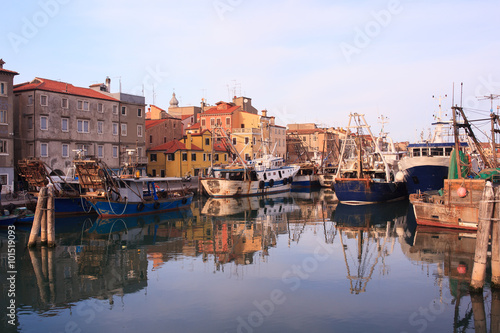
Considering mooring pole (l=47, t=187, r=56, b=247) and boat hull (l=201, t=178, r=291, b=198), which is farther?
boat hull (l=201, t=178, r=291, b=198)

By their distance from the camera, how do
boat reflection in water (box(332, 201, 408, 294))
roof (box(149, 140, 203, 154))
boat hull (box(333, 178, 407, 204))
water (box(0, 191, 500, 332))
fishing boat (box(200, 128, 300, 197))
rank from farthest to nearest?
1. roof (box(149, 140, 203, 154))
2. fishing boat (box(200, 128, 300, 197))
3. boat hull (box(333, 178, 407, 204))
4. boat reflection in water (box(332, 201, 408, 294))
5. water (box(0, 191, 500, 332))

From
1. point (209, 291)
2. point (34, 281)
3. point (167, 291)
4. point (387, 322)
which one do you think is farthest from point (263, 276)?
point (34, 281)

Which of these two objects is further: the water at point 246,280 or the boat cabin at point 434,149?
the boat cabin at point 434,149

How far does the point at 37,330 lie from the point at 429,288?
13.6 metres

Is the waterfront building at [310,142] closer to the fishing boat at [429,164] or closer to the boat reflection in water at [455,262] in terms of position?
the fishing boat at [429,164]

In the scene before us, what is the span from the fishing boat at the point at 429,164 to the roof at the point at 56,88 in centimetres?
3557

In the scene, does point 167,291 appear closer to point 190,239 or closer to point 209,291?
point 209,291

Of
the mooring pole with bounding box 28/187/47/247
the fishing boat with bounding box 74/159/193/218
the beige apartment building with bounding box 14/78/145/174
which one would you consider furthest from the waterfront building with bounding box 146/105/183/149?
the mooring pole with bounding box 28/187/47/247

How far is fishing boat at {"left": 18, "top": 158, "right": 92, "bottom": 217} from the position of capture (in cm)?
3559

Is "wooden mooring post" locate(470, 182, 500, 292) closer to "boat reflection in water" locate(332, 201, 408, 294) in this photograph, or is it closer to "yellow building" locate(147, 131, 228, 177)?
"boat reflection in water" locate(332, 201, 408, 294)

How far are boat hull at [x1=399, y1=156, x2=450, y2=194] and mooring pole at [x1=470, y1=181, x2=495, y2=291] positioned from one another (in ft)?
90.4

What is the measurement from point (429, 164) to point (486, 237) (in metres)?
28.4

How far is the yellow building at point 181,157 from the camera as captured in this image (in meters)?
62.6

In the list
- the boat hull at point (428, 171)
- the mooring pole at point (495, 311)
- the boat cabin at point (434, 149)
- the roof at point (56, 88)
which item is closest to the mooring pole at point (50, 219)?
the mooring pole at point (495, 311)
